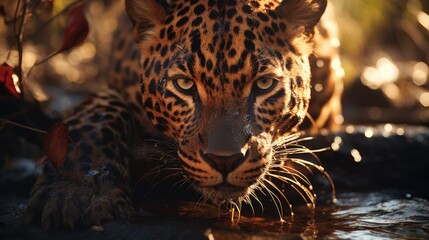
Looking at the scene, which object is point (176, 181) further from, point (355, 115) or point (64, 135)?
point (355, 115)

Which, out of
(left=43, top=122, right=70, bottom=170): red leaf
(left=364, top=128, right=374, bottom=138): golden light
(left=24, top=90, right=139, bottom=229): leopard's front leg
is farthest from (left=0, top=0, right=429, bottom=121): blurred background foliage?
(left=43, top=122, right=70, bottom=170): red leaf

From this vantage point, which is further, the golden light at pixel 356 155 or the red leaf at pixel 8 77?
the golden light at pixel 356 155

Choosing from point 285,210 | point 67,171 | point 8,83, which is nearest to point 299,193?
point 285,210

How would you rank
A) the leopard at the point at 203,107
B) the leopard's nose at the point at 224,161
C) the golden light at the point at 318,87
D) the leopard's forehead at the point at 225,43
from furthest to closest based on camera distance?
the golden light at the point at 318,87, the leopard's forehead at the point at 225,43, the leopard at the point at 203,107, the leopard's nose at the point at 224,161

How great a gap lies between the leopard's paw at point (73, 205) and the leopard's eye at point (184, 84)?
33.8 inches

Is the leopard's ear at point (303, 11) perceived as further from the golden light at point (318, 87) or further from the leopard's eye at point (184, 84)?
the golden light at point (318, 87)

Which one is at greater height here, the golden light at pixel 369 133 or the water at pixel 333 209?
the golden light at pixel 369 133

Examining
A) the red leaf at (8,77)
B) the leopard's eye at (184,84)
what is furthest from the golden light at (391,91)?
the red leaf at (8,77)

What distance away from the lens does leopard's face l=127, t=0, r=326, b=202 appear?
4.89 meters

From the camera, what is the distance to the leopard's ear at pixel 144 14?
18.7 feet

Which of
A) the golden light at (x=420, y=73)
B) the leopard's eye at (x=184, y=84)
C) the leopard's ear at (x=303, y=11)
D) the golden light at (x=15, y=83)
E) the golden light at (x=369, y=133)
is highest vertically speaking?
the leopard's ear at (x=303, y=11)

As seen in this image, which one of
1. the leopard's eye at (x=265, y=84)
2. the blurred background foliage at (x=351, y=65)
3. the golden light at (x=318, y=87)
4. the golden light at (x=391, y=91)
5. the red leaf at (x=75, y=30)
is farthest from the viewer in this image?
the golden light at (x=391, y=91)

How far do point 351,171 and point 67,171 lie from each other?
2.59 metres

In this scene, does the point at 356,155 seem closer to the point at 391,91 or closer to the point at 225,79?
the point at 225,79
